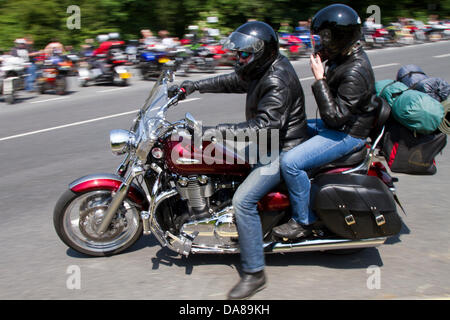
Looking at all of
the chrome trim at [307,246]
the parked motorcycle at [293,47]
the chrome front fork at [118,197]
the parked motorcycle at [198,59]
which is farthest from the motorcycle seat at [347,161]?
the parked motorcycle at [293,47]

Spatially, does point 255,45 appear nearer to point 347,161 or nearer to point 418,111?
point 347,161

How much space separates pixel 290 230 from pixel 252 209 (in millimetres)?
345

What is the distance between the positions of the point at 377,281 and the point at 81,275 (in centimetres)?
212

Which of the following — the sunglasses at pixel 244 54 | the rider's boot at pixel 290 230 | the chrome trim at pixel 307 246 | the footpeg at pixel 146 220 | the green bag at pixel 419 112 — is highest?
the sunglasses at pixel 244 54

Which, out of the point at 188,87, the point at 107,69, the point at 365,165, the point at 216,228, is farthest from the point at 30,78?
the point at 365,165

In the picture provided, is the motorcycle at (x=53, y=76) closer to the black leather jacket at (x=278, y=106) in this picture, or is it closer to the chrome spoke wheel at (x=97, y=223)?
the chrome spoke wheel at (x=97, y=223)

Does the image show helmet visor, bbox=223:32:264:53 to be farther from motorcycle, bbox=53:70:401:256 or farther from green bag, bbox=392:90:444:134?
green bag, bbox=392:90:444:134

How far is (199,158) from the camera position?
142 inches

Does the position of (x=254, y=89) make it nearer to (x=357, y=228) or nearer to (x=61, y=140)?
(x=357, y=228)

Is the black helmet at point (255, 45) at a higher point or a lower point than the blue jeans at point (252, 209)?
higher

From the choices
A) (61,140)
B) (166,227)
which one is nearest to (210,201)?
(166,227)

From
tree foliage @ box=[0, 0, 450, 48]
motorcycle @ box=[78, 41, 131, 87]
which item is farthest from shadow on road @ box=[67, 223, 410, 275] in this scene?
tree foliage @ box=[0, 0, 450, 48]

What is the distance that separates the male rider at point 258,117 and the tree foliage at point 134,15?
14103 millimetres

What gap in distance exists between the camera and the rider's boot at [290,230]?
147 inches
